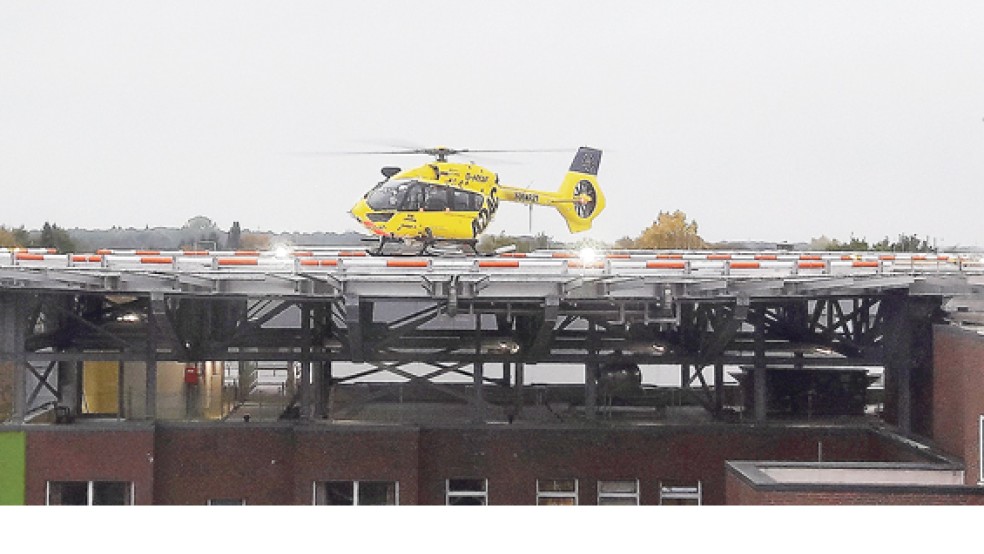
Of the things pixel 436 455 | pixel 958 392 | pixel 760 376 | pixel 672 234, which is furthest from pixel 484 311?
pixel 672 234

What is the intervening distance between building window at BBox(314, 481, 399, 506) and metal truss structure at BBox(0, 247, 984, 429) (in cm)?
257

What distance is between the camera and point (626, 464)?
2928cm

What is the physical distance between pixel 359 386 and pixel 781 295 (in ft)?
53.2

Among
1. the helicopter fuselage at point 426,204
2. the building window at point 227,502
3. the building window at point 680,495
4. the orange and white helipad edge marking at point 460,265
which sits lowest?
the building window at point 227,502

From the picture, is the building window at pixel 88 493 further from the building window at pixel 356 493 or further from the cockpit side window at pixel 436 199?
the cockpit side window at pixel 436 199

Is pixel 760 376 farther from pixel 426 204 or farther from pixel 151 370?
pixel 151 370

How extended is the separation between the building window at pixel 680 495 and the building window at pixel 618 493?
2.36 ft

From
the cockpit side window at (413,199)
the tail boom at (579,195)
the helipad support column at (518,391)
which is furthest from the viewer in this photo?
the tail boom at (579,195)

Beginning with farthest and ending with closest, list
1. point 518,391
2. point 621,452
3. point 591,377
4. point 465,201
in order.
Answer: point 465,201 → point 518,391 → point 621,452 → point 591,377

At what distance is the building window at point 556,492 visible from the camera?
95.1ft

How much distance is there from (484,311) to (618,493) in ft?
22.7

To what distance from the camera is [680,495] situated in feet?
95.5

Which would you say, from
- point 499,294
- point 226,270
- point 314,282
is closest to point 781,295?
point 499,294

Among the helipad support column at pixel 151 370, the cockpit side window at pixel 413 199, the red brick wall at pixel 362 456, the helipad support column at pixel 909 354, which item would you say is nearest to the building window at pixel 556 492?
the red brick wall at pixel 362 456
